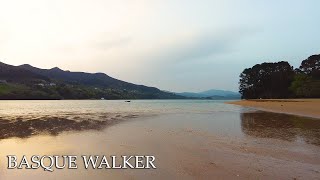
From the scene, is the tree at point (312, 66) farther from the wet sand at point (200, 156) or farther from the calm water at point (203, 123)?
the wet sand at point (200, 156)

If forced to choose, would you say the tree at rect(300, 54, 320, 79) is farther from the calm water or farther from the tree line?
the calm water

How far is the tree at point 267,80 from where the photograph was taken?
12588 centimetres

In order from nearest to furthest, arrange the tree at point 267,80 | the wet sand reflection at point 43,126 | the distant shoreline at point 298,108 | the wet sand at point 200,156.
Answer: the wet sand at point 200,156 → the wet sand reflection at point 43,126 → the distant shoreline at point 298,108 → the tree at point 267,80

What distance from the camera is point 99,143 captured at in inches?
640

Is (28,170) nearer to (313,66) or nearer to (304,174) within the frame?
(304,174)

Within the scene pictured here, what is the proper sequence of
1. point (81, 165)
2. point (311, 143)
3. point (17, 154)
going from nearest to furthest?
point (81, 165)
point (17, 154)
point (311, 143)

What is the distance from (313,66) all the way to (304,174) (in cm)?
12061

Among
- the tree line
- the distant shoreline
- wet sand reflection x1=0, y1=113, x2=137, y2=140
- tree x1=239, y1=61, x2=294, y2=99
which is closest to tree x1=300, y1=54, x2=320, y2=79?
the tree line

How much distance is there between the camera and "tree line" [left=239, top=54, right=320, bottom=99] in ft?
332

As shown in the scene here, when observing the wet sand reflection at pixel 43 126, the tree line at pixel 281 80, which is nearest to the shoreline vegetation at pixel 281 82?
the tree line at pixel 281 80

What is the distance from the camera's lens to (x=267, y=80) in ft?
430

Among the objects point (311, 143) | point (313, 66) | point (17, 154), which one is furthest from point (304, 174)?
point (313, 66)

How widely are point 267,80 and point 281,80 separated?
676 cm

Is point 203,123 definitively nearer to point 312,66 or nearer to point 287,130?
point 287,130
